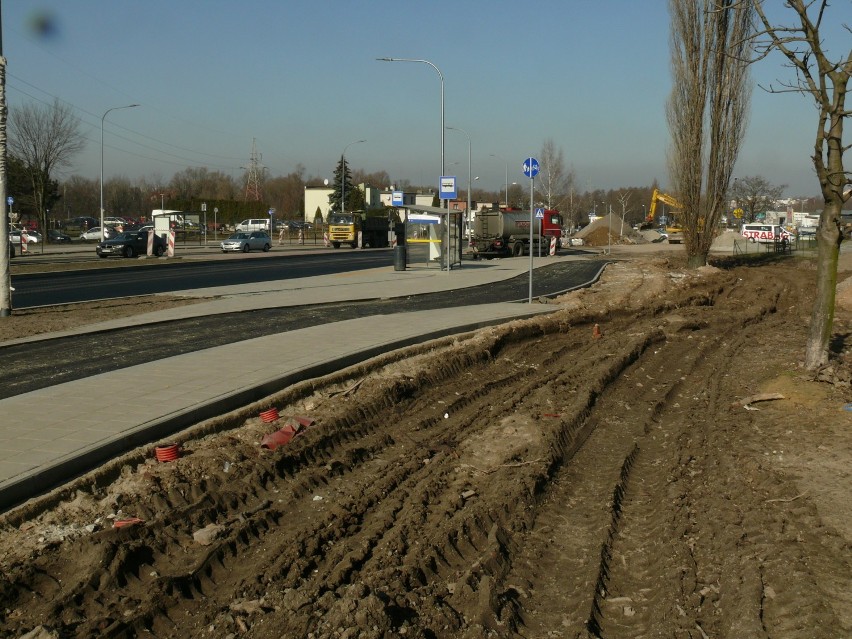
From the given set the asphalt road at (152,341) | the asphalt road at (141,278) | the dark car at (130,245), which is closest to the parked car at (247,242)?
the dark car at (130,245)

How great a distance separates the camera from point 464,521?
582cm

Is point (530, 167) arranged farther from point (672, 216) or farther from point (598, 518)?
point (672, 216)

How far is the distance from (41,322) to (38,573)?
11977 mm

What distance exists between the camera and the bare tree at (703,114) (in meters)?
35.5

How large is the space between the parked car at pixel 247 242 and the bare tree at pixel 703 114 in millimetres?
27817

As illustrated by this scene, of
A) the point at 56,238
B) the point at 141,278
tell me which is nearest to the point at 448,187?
the point at 141,278

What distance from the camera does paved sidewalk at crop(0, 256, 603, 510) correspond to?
21.5 ft

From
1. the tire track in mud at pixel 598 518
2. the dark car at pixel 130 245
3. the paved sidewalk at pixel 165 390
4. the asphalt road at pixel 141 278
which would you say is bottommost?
the tire track in mud at pixel 598 518

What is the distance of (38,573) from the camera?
4.92 metres

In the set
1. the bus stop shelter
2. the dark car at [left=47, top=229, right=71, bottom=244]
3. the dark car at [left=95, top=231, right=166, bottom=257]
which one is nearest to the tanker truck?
the bus stop shelter

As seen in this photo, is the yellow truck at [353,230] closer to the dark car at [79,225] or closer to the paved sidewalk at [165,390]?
the dark car at [79,225]

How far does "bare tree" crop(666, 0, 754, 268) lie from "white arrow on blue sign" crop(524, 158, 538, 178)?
59.7 ft

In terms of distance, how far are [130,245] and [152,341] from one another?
33997mm

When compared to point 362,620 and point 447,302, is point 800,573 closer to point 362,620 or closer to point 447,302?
point 362,620
